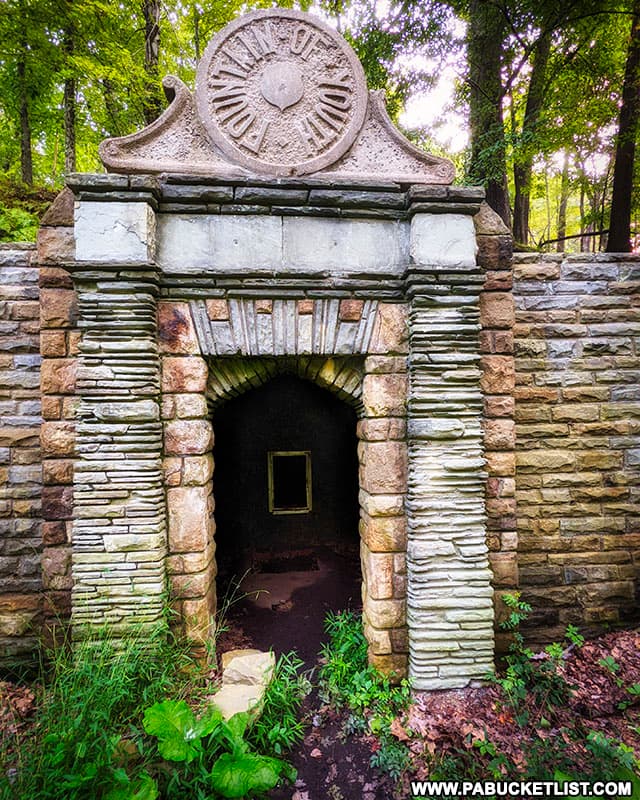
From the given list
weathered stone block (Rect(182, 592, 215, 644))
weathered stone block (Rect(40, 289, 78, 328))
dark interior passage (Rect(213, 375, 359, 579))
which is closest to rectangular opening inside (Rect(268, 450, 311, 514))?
dark interior passage (Rect(213, 375, 359, 579))

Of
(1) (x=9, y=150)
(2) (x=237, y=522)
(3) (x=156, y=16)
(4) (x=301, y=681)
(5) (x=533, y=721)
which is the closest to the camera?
(5) (x=533, y=721)

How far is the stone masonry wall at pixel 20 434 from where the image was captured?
9.57ft

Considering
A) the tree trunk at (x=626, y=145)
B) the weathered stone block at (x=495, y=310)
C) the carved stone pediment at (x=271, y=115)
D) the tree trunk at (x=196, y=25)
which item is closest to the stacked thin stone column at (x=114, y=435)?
the carved stone pediment at (x=271, y=115)

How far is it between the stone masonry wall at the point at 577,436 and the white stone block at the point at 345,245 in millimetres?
1194

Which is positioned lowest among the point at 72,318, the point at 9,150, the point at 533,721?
the point at 533,721

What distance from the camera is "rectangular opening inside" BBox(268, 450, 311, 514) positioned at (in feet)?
18.8

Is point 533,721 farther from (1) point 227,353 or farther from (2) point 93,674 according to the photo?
(1) point 227,353

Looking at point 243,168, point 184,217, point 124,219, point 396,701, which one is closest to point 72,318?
point 124,219

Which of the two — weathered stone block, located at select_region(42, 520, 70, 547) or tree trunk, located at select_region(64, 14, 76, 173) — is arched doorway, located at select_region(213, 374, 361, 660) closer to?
weathered stone block, located at select_region(42, 520, 70, 547)

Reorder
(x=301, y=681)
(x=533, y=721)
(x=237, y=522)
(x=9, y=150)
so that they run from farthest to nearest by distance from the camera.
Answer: (x=9, y=150) → (x=237, y=522) → (x=301, y=681) → (x=533, y=721)

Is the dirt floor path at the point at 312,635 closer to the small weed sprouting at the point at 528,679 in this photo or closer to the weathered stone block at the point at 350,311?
the small weed sprouting at the point at 528,679

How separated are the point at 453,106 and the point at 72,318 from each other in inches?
241

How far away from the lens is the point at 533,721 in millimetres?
2592

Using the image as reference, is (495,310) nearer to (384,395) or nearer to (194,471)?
(384,395)
